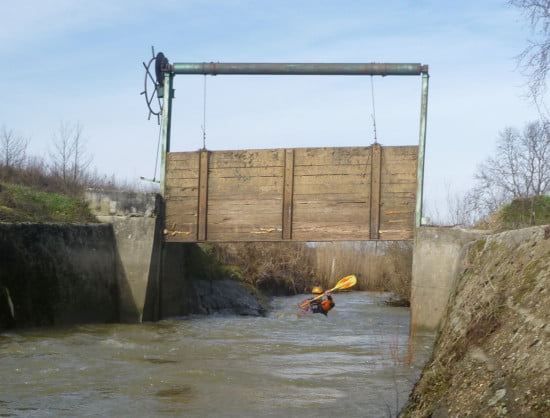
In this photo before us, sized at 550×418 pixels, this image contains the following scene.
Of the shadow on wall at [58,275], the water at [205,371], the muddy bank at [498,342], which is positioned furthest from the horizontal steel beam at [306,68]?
the muddy bank at [498,342]

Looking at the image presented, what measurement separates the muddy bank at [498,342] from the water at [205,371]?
74cm

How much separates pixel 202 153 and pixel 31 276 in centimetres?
397

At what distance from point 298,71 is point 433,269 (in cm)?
442

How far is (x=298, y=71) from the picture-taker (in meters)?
12.5

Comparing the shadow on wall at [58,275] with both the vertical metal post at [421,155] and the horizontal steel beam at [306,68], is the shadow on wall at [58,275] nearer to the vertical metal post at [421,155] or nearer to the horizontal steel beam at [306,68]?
the horizontal steel beam at [306,68]

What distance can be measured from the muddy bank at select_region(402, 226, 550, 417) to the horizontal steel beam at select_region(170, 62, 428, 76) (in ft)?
25.2

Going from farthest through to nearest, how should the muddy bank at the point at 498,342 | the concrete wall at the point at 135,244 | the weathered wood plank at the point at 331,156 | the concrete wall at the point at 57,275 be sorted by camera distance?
the concrete wall at the point at 135,244 → the weathered wood plank at the point at 331,156 → the concrete wall at the point at 57,275 → the muddy bank at the point at 498,342

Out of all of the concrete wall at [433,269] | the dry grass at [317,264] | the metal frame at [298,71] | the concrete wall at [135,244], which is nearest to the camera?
the concrete wall at [433,269]

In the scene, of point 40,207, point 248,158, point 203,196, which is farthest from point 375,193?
point 40,207

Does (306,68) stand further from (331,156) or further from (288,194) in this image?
(288,194)

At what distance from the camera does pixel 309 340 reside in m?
10.8

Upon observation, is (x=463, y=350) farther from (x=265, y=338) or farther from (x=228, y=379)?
(x=265, y=338)

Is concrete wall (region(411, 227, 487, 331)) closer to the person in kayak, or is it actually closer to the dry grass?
the person in kayak

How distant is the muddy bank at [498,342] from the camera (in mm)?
3039
